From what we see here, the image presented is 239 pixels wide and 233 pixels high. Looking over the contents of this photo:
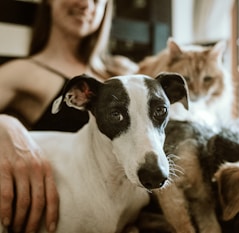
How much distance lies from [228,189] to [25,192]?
1.53 feet

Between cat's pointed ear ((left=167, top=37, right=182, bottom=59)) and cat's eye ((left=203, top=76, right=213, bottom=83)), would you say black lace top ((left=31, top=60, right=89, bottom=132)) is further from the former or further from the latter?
cat's eye ((left=203, top=76, right=213, bottom=83))

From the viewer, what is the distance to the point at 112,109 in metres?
0.89

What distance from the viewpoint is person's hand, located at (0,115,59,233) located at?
1.00 metres

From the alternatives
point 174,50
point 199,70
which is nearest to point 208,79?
point 199,70

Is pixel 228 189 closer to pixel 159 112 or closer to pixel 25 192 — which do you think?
pixel 159 112

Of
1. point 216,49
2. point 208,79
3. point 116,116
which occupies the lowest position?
point 208,79

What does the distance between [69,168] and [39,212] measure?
127mm

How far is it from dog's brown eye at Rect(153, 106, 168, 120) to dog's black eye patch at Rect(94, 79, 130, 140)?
0.19 feet

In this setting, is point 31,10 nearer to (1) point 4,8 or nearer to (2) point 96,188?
(1) point 4,8

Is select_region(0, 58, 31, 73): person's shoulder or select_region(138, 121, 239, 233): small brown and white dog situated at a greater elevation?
select_region(0, 58, 31, 73): person's shoulder

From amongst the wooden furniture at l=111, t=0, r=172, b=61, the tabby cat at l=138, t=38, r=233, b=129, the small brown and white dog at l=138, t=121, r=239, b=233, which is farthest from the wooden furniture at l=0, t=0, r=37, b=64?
the small brown and white dog at l=138, t=121, r=239, b=233

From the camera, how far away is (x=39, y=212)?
1.01m

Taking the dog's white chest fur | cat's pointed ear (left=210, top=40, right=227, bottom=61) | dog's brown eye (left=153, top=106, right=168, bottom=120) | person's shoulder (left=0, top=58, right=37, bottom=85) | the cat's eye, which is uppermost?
dog's brown eye (left=153, top=106, right=168, bottom=120)

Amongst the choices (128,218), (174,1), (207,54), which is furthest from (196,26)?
(128,218)
